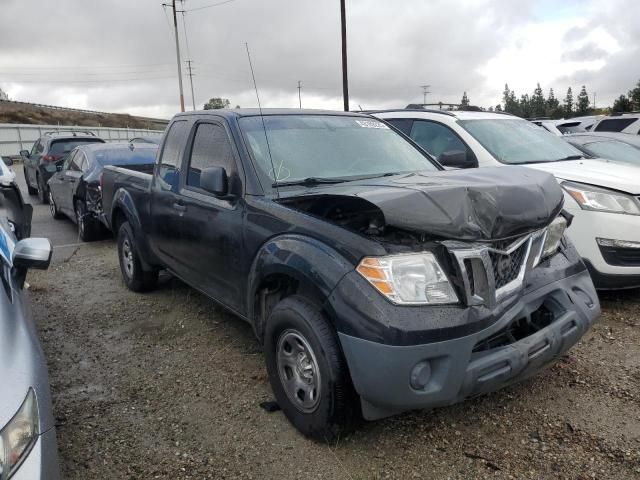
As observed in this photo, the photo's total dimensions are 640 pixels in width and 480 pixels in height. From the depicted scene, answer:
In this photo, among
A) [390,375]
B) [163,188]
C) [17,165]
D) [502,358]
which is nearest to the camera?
[390,375]

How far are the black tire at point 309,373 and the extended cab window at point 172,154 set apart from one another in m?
2.03

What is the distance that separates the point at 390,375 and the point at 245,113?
2.37 metres

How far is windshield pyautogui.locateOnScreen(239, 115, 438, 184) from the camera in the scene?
3.65 m

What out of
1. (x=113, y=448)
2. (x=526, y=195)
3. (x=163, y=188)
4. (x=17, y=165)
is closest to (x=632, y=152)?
(x=526, y=195)

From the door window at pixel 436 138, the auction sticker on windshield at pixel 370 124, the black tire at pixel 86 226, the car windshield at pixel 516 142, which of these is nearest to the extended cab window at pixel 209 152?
the auction sticker on windshield at pixel 370 124

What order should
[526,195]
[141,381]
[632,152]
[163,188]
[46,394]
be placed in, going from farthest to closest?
[632,152], [163,188], [141,381], [526,195], [46,394]

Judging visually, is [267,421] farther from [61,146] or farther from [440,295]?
[61,146]

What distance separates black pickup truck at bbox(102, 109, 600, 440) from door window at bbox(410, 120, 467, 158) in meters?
2.17

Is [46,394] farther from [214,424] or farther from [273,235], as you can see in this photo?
[273,235]

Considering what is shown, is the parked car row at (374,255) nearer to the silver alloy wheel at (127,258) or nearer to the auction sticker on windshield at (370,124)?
the auction sticker on windshield at (370,124)

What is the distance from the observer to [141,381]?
12.4 feet

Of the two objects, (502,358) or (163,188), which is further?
(163,188)

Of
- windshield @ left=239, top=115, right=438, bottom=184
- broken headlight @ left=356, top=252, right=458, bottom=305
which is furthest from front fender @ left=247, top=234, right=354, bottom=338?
windshield @ left=239, top=115, right=438, bottom=184

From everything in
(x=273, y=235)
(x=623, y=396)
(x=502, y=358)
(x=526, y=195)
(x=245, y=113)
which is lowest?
(x=623, y=396)
